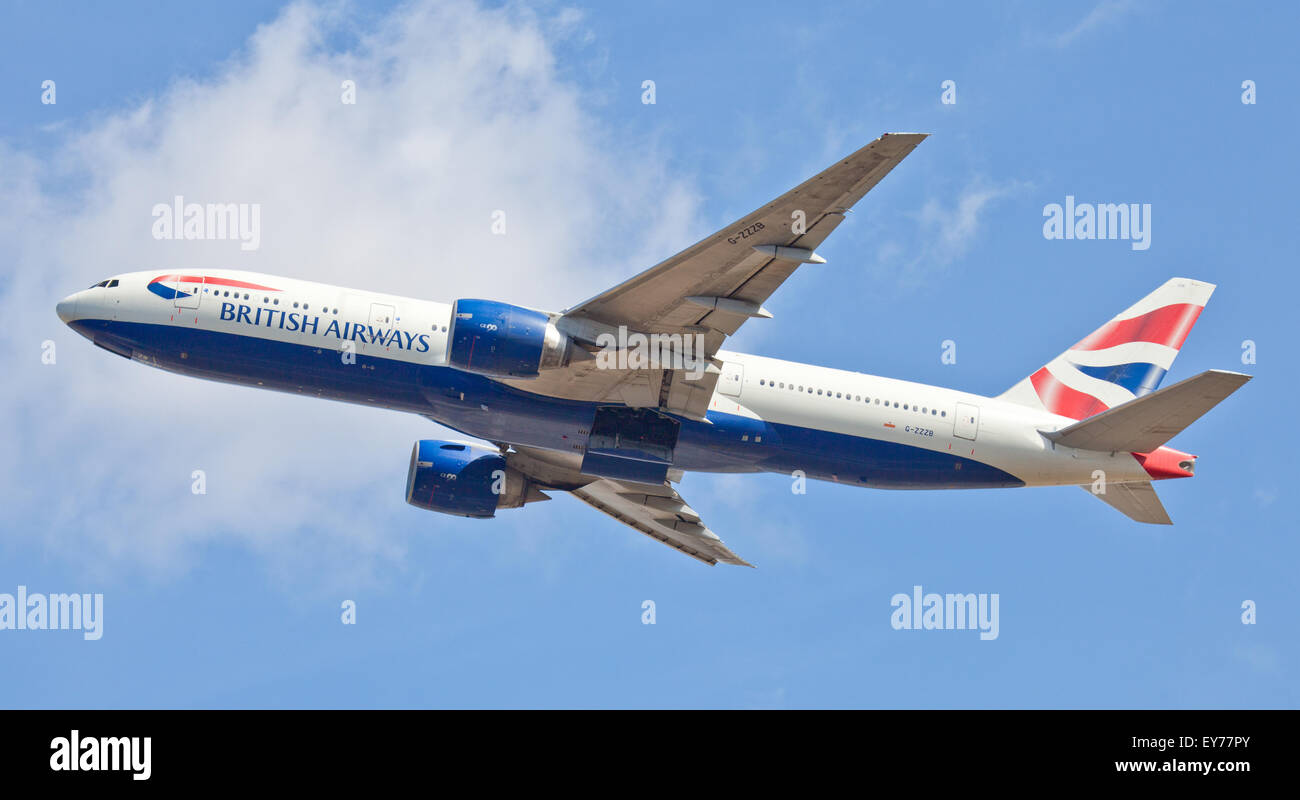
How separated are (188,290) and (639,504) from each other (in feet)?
57.1

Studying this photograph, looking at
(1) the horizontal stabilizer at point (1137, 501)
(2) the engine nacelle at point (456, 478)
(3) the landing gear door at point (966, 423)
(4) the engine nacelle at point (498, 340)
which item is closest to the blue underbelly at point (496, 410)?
(3) the landing gear door at point (966, 423)

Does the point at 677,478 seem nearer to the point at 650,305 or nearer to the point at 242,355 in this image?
the point at 650,305

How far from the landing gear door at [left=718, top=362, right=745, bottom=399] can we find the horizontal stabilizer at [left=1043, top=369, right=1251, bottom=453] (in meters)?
9.48

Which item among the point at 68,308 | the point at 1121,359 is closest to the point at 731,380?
the point at 1121,359

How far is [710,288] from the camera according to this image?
34.3m

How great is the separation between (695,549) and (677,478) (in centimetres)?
485

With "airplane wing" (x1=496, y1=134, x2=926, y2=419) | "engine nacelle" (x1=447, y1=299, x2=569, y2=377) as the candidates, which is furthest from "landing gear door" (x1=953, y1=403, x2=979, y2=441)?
"engine nacelle" (x1=447, y1=299, x2=569, y2=377)

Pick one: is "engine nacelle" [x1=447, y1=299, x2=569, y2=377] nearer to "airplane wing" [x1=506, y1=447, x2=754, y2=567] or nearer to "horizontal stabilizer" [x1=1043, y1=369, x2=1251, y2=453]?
"airplane wing" [x1=506, y1=447, x2=754, y2=567]

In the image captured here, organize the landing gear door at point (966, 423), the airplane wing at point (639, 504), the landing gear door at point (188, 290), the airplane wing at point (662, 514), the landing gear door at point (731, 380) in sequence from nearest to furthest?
the landing gear door at point (188, 290), the landing gear door at point (731, 380), the landing gear door at point (966, 423), the airplane wing at point (639, 504), the airplane wing at point (662, 514)

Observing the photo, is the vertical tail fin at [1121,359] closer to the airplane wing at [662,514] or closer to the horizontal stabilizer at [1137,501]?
the horizontal stabilizer at [1137,501]

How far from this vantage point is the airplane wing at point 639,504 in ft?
148

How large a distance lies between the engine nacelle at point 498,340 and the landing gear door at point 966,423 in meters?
12.6

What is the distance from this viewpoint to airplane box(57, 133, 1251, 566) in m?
34.7

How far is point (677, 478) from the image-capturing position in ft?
143
